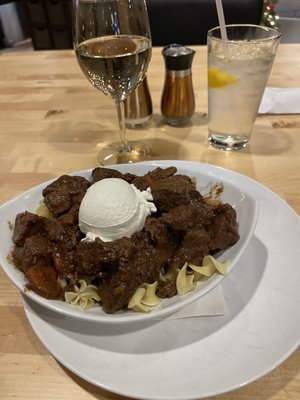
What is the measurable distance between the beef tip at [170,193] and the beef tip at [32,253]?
1.02 feet

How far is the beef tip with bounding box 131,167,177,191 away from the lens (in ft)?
3.69

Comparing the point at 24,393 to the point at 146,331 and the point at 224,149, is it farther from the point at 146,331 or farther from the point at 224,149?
the point at 224,149

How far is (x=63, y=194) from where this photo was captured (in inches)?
41.9

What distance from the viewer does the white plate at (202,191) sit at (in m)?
0.81

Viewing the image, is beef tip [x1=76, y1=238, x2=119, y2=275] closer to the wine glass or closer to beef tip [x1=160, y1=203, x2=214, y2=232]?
beef tip [x1=160, y1=203, x2=214, y2=232]

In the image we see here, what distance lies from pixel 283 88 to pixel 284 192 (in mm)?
859

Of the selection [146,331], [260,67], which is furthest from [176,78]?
[146,331]

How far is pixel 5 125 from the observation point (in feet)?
6.05

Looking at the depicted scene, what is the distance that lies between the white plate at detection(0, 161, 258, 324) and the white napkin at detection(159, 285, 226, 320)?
5 centimetres

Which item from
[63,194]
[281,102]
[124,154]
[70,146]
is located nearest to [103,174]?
[63,194]

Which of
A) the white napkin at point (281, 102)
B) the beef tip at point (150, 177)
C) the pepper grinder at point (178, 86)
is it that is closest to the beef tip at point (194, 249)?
the beef tip at point (150, 177)

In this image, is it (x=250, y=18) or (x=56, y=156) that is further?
(x=250, y=18)

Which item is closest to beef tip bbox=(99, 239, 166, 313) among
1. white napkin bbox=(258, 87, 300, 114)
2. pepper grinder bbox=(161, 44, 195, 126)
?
pepper grinder bbox=(161, 44, 195, 126)

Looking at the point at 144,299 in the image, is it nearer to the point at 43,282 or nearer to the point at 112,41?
the point at 43,282
